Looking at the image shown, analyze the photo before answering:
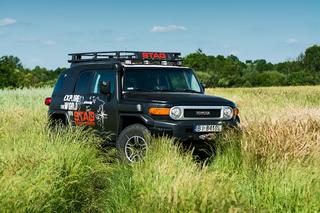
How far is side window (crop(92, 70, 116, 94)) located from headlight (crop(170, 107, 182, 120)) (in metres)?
1.35

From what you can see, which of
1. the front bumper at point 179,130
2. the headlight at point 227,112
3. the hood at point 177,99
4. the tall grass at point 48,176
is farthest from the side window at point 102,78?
the headlight at point 227,112

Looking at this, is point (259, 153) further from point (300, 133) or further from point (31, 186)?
point (31, 186)

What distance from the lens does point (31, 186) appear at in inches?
245

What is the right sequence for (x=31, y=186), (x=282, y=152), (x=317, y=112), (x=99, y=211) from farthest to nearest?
(x=317, y=112) < (x=282, y=152) < (x=99, y=211) < (x=31, y=186)

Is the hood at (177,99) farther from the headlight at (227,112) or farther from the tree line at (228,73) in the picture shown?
the tree line at (228,73)

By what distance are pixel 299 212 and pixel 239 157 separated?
2625mm

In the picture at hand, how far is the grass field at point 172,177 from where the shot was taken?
18.8ft

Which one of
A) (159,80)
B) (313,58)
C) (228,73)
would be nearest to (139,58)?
(159,80)

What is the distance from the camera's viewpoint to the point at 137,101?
9.82 metres

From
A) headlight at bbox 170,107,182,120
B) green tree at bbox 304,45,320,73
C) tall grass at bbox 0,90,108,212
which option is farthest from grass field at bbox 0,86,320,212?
green tree at bbox 304,45,320,73

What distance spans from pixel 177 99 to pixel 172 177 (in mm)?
3508

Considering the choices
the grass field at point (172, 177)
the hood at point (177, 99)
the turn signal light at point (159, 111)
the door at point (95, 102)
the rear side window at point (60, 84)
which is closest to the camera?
the grass field at point (172, 177)

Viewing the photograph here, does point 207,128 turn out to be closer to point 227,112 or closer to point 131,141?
point 227,112

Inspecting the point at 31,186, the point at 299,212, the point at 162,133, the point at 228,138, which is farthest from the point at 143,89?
the point at 299,212
